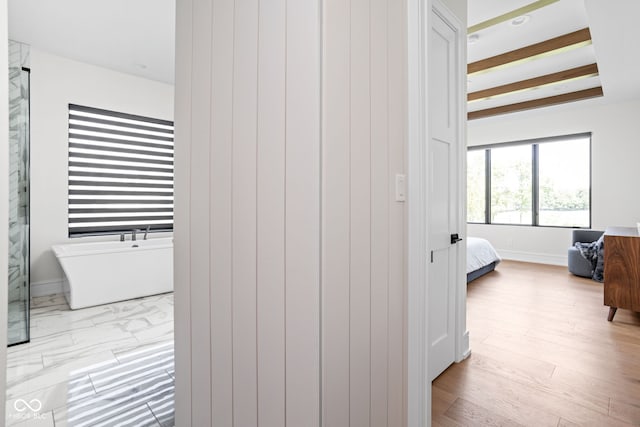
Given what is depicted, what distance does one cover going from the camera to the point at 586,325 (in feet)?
9.30

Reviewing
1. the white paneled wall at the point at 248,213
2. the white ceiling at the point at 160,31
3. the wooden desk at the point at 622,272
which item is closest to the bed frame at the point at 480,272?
the wooden desk at the point at 622,272

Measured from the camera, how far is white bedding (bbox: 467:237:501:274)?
4186mm

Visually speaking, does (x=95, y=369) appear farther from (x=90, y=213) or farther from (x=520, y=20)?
(x=520, y=20)

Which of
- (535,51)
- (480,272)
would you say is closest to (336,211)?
(535,51)

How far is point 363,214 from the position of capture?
115 centimetres

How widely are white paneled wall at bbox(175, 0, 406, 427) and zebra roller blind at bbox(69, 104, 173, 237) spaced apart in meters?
3.32

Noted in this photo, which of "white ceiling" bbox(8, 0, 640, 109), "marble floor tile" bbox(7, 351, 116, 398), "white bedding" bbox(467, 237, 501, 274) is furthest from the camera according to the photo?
"white bedding" bbox(467, 237, 501, 274)

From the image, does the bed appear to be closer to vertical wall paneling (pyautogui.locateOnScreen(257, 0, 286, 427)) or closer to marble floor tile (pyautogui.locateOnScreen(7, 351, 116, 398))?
vertical wall paneling (pyautogui.locateOnScreen(257, 0, 286, 427))

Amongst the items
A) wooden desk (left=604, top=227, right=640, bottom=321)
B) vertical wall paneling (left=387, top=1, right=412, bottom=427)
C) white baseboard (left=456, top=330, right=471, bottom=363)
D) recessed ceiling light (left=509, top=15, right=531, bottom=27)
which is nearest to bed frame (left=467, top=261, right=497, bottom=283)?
wooden desk (left=604, top=227, right=640, bottom=321)

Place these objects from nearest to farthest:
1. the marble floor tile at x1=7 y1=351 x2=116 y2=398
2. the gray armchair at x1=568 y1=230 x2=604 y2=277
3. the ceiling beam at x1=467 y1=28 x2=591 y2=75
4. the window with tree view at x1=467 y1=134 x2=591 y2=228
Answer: the marble floor tile at x1=7 y1=351 x2=116 y2=398, the ceiling beam at x1=467 y1=28 x2=591 y2=75, the gray armchair at x1=568 y1=230 x2=604 y2=277, the window with tree view at x1=467 y1=134 x2=591 y2=228

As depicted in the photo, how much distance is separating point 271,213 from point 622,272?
331cm

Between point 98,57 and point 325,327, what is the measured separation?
431 centimetres

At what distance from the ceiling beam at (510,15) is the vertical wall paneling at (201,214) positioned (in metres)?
2.79

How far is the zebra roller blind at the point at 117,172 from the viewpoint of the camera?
3.89 meters
